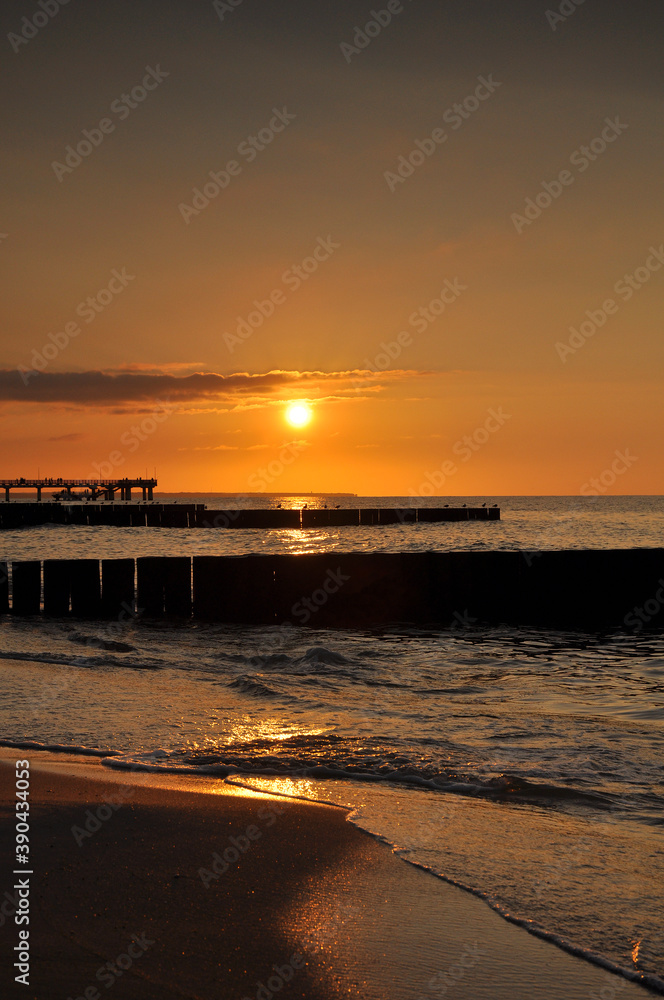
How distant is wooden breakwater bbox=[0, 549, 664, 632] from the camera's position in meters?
16.4

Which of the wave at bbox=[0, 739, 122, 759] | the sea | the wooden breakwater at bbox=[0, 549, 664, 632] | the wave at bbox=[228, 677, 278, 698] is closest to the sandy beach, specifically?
the sea

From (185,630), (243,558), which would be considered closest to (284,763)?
(185,630)

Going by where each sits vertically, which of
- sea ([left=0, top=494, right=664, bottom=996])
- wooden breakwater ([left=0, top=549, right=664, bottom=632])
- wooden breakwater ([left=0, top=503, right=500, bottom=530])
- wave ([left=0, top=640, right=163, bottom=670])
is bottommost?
sea ([left=0, top=494, right=664, bottom=996])

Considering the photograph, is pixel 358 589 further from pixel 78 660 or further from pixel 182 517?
pixel 182 517

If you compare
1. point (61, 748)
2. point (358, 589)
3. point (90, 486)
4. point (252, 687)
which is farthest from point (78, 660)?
point (90, 486)

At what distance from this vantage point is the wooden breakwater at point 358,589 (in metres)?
16.4

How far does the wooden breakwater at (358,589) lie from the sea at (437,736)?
180 cm

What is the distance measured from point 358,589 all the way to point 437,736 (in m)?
9.60

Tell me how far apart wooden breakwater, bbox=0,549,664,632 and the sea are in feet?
5.92

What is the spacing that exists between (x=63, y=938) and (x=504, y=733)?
4804 millimetres

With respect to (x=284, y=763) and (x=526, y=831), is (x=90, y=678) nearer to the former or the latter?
(x=284, y=763)

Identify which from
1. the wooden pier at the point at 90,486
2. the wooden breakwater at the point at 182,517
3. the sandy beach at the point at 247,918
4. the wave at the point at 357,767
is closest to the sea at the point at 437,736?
the wave at the point at 357,767

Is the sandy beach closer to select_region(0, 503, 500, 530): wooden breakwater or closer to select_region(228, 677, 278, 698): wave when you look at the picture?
select_region(228, 677, 278, 698): wave

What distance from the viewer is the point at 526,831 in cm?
479
